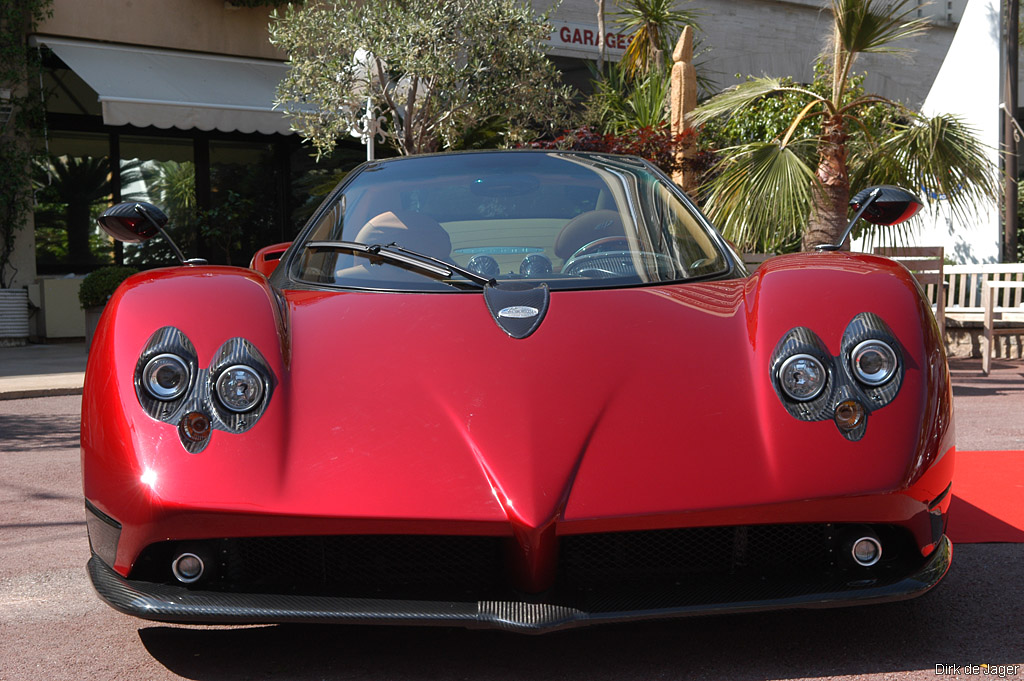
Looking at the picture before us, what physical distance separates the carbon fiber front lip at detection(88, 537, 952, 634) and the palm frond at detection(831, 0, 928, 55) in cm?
681

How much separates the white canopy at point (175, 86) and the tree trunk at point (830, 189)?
7565 mm

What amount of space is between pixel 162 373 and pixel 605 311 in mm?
1082

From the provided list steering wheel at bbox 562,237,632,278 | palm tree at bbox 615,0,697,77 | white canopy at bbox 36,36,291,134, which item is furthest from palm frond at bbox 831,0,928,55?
palm tree at bbox 615,0,697,77

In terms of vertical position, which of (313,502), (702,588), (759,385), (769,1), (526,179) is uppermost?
(769,1)

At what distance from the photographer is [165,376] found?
97.1 inches

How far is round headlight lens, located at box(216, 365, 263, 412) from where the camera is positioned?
242 centimetres

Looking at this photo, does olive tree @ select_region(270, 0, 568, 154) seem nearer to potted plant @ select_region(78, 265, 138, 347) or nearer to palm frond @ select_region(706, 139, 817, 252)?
potted plant @ select_region(78, 265, 138, 347)

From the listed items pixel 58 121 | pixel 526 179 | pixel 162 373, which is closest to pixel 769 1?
pixel 58 121

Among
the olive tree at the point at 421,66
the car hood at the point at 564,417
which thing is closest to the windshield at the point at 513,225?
the car hood at the point at 564,417

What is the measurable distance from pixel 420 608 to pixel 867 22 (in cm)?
729

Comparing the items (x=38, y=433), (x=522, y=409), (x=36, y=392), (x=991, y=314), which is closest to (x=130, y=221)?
(x=522, y=409)

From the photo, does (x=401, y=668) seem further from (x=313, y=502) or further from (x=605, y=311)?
(x=605, y=311)

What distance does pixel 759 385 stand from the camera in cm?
245

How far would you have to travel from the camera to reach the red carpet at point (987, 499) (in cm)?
354
